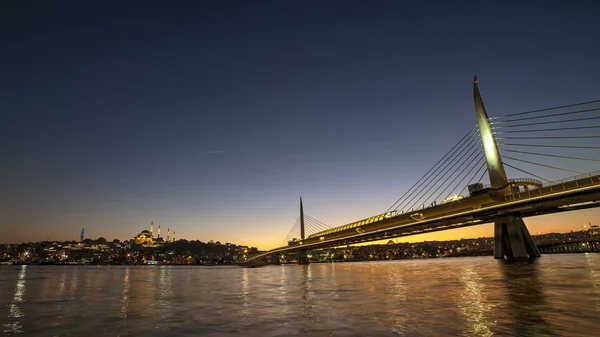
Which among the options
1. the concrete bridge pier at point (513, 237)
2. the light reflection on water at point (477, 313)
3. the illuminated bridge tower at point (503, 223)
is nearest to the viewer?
the light reflection on water at point (477, 313)

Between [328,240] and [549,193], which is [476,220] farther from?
[328,240]

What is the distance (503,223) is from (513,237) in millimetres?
2486

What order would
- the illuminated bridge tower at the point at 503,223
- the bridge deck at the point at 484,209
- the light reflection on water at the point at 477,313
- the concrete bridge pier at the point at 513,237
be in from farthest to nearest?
the concrete bridge pier at the point at 513,237
the illuminated bridge tower at the point at 503,223
the bridge deck at the point at 484,209
the light reflection on water at the point at 477,313

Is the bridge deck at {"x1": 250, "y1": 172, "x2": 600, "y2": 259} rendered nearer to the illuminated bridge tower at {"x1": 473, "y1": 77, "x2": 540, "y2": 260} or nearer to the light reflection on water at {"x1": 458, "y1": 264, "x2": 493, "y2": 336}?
the illuminated bridge tower at {"x1": 473, "y1": 77, "x2": 540, "y2": 260}

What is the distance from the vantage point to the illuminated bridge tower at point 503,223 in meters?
45.7

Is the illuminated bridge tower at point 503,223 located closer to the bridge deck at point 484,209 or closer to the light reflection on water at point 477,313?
the bridge deck at point 484,209

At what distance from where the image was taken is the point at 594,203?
134ft

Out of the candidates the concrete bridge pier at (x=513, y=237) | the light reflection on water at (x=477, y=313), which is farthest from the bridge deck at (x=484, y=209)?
the light reflection on water at (x=477, y=313)

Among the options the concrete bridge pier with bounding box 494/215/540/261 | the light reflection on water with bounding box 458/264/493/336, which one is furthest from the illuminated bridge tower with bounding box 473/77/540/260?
the light reflection on water with bounding box 458/264/493/336

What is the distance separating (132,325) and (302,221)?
12024 centimetres

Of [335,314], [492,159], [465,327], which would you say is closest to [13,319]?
[335,314]

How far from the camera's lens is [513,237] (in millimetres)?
47594

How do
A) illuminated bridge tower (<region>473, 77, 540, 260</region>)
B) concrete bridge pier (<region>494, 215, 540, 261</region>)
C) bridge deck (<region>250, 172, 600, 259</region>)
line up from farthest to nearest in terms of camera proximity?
concrete bridge pier (<region>494, 215, 540, 261</region>)
illuminated bridge tower (<region>473, 77, 540, 260</region>)
bridge deck (<region>250, 172, 600, 259</region>)

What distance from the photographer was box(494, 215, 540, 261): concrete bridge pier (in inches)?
1855
